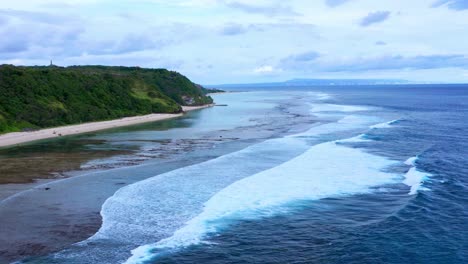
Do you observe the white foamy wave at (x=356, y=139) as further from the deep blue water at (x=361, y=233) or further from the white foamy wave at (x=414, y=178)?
the deep blue water at (x=361, y=233)

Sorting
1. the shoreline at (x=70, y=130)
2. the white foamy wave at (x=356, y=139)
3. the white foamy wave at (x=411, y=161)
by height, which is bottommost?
the white foamy wave at (x=411, y=161)

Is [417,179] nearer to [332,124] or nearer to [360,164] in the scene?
[360,164]

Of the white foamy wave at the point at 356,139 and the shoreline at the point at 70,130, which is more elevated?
the shoreline at the point at 70,130

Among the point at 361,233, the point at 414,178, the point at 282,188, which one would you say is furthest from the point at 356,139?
the point at 361,233

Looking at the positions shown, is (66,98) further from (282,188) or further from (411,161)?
(282,188)

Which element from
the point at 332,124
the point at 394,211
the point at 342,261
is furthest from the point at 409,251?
the point at 332,124

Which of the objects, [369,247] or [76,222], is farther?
[76,222]

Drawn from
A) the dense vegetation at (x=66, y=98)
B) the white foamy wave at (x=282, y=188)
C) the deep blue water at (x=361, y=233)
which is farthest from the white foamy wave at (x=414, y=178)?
the dense vegetation at (x=66, y=98)
